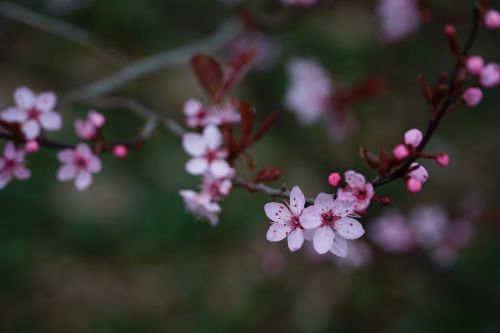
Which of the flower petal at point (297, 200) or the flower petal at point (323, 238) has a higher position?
the flower petal at point (297, 200)

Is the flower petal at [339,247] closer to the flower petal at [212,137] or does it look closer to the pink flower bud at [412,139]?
the pink flower bud at [412,139]

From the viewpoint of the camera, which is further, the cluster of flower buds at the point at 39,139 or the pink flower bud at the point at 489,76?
the cluster of flower buds at the point at 39,139

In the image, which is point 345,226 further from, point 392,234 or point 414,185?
point 392,234

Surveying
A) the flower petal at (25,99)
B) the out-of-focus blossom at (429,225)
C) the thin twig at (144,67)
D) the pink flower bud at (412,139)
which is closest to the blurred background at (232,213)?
the out-of-focus blossom at (429,225)

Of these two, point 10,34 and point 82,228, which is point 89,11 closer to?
point 10,34

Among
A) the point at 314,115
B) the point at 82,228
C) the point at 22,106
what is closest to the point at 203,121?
the point at 22,106

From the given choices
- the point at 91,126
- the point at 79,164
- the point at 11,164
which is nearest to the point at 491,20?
the point at 91,126

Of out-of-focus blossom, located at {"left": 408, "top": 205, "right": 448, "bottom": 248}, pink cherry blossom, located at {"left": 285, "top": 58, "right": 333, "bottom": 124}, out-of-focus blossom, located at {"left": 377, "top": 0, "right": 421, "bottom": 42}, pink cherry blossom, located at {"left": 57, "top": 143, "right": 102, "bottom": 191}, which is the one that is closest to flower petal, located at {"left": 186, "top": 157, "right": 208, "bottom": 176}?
pink cherry blossom, located at {"left": 57, "top": 143, "right": 102, "bottom": 191}
